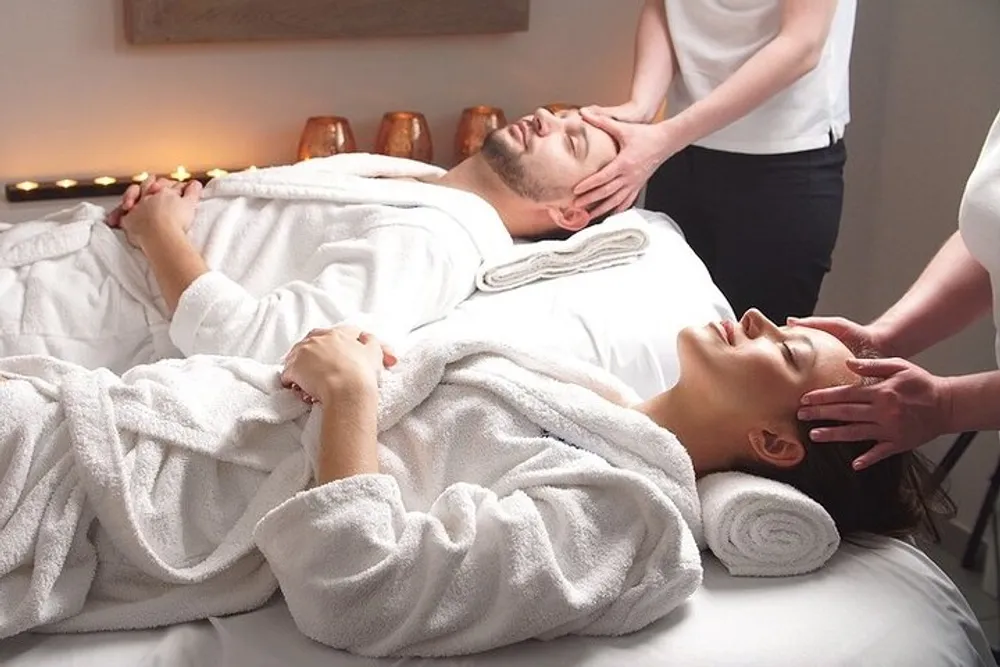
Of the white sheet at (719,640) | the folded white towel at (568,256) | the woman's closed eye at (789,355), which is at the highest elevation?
the woman's closed eye at (789,355)

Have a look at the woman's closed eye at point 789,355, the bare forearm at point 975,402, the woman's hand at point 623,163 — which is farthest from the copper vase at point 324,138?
the bare forearm at point 975,402

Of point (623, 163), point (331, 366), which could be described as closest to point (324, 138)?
point (623, 163)

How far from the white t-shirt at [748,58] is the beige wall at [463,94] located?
58cm

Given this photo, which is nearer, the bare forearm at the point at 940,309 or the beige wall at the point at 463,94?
the bare forearm at the point at 940,309

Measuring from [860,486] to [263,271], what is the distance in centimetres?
102

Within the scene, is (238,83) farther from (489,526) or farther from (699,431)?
(489,526)

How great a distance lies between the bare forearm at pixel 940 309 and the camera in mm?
1777

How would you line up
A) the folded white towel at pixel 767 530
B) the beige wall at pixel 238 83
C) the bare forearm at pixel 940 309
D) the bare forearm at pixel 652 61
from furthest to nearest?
the beige wall at pixel 238 83
the bare forearm at pixel 652 61
the bare forearm at pixel 940 309
the folded white towel at pixel 767 530

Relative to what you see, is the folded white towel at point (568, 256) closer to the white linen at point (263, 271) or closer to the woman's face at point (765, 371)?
the white linen at point (263, 271)

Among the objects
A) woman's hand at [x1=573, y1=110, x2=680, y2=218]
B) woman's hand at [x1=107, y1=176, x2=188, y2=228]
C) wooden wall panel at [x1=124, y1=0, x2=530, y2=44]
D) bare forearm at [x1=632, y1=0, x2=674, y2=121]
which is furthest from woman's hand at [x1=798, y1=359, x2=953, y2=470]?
wooden wall panel at [x1=124, y1=0, x2=530, y2=44]

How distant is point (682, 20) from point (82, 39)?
1272 millimetres

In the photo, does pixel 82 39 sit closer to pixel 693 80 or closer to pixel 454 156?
pixel 454 156

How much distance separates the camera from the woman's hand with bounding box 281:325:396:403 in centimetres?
154

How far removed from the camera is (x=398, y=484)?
155 centimetres
